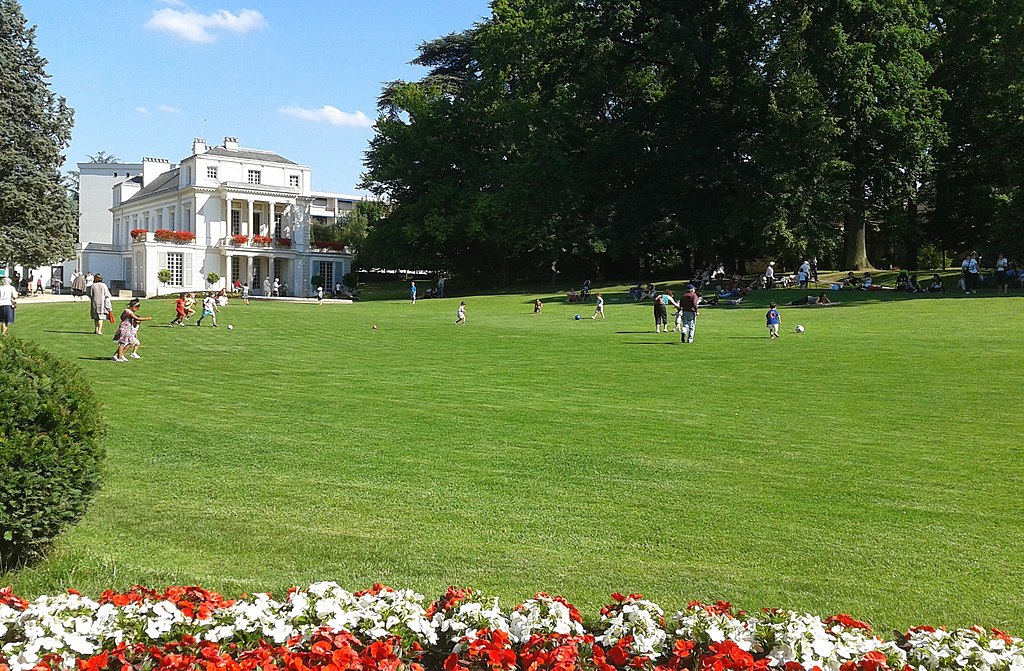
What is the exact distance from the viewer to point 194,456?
10.0m

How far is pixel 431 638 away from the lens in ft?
15.2

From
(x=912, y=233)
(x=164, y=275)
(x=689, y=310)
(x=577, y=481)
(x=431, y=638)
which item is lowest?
(x=577, y=481)

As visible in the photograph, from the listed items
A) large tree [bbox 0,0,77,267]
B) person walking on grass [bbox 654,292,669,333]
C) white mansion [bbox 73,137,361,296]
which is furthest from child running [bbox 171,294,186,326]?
white mansion [bbox 73,137,361,296]

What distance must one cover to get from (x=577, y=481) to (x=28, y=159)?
42437mm

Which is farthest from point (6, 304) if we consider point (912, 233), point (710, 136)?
point (912, 233)

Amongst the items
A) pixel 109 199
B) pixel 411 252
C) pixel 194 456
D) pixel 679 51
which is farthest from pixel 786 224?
pixel 109 199

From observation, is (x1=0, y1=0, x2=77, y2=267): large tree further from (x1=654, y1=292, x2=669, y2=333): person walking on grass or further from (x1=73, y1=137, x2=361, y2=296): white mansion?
(x1=654, y1=292, x2=669, y2=333): person walking on grass

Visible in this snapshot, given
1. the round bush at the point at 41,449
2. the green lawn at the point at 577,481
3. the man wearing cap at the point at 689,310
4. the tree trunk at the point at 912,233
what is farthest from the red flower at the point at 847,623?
the tree trunk at the point at 912,233

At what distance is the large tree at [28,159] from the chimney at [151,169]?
43.8 metres

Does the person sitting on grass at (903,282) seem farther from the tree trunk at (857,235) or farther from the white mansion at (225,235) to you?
the white mansion at (225,235)

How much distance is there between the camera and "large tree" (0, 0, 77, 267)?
1640 inches

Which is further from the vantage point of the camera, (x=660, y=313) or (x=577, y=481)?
(x=660, y=313)

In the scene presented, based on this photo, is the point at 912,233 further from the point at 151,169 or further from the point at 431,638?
the point at 151,169

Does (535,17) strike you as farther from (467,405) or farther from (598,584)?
(598,584)
